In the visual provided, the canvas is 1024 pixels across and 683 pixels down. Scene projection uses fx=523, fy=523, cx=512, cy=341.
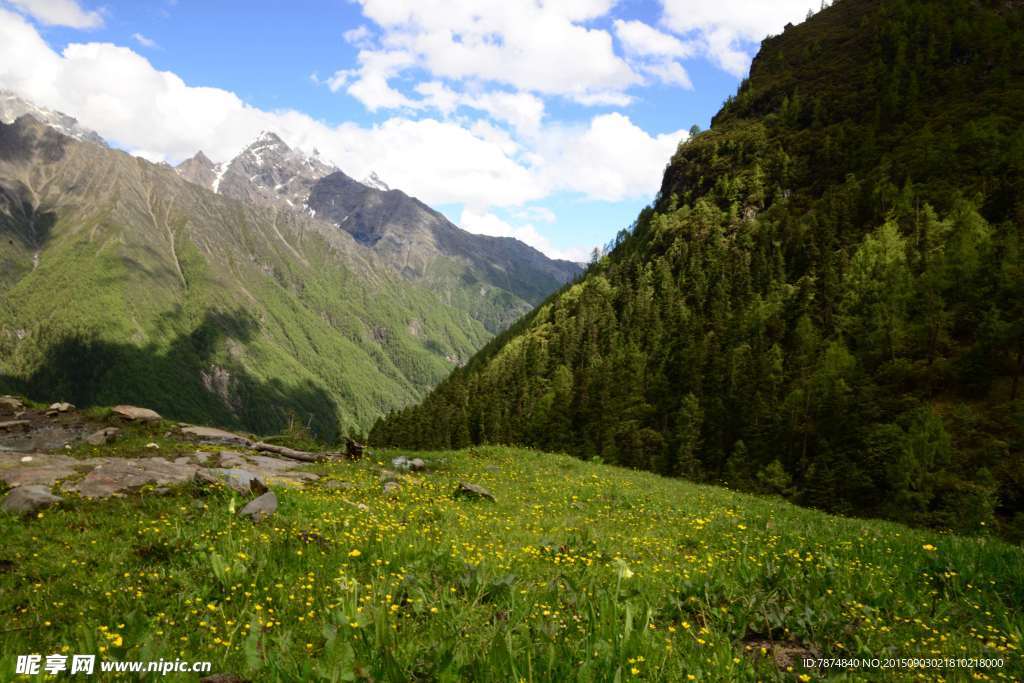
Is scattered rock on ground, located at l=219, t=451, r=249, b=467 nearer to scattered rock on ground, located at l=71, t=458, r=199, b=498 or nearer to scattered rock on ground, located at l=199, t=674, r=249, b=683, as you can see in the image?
scattered rock on ground, located at l=71, t=458, r=199, b=498

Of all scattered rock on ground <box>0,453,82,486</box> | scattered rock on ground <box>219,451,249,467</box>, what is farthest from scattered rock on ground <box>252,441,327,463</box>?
scattered rock on ground <box>0,453,82,486</box>

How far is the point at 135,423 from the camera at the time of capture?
85.5 feet

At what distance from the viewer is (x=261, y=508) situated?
10695mm

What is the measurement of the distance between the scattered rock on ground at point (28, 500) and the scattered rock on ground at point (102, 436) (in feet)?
39.6

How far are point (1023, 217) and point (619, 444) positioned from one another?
215 ft

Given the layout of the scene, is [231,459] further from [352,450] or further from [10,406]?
[10,406]

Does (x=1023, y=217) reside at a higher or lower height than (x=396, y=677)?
higher

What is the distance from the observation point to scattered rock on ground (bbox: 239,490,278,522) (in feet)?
33.8

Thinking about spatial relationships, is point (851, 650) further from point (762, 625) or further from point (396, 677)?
point (396, 677)

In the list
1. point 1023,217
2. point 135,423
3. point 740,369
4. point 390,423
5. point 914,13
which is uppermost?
point 914,13

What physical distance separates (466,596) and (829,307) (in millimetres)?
103021

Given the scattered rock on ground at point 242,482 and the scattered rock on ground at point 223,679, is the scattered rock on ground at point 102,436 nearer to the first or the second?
the scattered rock on ground at point 242,482

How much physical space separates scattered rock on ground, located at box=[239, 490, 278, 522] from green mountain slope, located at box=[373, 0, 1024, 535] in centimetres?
3034

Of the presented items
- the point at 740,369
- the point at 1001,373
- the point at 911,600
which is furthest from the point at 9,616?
the point at 740,369
